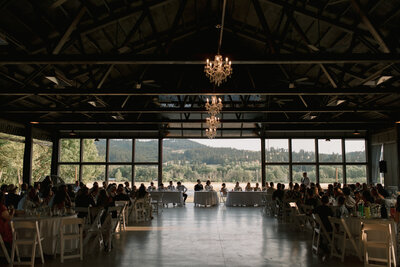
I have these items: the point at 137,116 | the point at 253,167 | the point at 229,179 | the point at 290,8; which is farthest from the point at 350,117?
the point at 137,116

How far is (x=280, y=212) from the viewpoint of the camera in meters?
11.6

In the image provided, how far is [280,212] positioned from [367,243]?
6.64 meters

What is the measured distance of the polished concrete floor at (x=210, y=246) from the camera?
219 inches

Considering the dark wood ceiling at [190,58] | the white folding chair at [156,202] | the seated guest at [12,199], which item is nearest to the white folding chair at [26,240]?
the seated guest at [12,199]

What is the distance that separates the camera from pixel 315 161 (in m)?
18.0

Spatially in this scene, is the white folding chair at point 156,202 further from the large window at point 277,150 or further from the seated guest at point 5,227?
the large window at point 277,150

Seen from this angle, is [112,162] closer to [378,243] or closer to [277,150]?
[277,150]

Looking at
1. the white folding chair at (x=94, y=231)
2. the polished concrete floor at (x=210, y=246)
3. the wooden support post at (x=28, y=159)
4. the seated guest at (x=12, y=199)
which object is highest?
the wooden support post at (x=28, y=159)

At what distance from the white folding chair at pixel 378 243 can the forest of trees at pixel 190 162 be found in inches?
489

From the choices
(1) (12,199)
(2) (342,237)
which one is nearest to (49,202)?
(1) (12,199)

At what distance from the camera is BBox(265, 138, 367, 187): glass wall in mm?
17953

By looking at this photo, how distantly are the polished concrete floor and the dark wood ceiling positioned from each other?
3927 millimetres

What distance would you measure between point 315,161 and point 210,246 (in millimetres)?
12808

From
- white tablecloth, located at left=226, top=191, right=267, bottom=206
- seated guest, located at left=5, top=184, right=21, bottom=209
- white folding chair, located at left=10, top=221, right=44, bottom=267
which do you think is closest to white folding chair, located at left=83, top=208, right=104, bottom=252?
white folding chair, located at left=10, top=221, right=44, bottom=267
